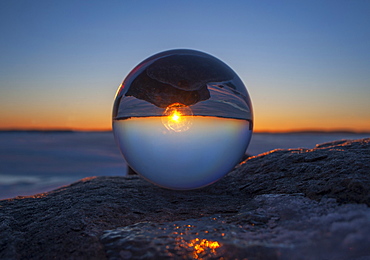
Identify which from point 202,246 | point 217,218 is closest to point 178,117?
point 217,218

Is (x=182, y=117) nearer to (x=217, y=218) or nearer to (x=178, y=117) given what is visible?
(x=178, y=117)

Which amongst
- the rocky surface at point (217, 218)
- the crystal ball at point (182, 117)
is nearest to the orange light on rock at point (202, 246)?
the rocky surface at point (217, 218)

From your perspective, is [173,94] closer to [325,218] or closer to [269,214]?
[269,214]

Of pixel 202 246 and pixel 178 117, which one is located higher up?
pixel 178 117

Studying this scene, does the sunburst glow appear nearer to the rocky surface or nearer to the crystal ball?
the crystal ball

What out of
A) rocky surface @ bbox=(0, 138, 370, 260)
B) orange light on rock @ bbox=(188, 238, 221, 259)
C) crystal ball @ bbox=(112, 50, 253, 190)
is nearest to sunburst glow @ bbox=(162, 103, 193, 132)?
crystal ball @ bbox=(112, 50, 253, 190)

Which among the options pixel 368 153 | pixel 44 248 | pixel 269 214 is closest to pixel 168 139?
pixel 269 214
